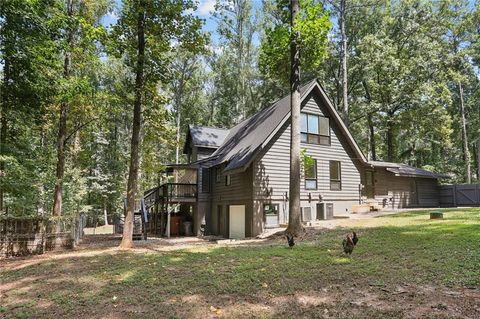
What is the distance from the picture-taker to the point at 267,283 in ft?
21.0

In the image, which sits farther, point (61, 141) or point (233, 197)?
point (233, 197)

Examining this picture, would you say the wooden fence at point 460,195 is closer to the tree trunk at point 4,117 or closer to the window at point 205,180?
the window at point 205,180

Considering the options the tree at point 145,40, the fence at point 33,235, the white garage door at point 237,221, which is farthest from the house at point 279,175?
the fence at point 33,235

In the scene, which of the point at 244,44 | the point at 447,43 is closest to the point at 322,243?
the point at 244,44

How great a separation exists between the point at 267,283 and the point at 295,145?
7437mm

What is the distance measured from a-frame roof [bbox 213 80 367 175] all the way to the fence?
25.1 ft

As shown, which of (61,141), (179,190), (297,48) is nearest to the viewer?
(297,48)

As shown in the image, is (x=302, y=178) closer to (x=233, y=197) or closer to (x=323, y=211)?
(x=323, y=211)

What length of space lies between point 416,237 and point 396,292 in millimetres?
5028

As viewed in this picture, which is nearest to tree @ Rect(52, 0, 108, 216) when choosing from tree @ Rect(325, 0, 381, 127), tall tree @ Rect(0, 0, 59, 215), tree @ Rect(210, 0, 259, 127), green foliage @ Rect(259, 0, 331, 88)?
tall tree @ Rect(0, 0, 59, 215)

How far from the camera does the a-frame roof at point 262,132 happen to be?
16.0 meters

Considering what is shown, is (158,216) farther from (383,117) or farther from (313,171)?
(383,117)

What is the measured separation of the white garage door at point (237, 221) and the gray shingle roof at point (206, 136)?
20.0 ft

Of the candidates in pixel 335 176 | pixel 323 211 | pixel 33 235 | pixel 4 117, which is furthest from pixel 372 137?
pixel 4 117
